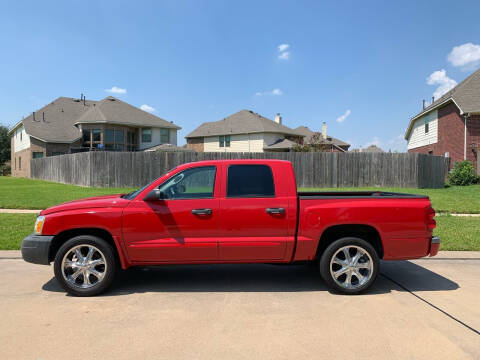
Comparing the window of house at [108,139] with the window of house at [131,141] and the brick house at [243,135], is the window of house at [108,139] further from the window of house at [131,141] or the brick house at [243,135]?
the brick house at [243,135]

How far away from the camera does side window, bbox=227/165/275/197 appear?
498 cm

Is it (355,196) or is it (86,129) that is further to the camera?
(86,129)

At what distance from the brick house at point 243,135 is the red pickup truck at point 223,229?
3681 cm

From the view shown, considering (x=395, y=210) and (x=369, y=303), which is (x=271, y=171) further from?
(x=369, y=303)

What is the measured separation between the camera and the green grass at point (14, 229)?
774 centimetres

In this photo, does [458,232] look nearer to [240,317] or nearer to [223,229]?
[223,229]

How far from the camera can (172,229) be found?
482 centimetres

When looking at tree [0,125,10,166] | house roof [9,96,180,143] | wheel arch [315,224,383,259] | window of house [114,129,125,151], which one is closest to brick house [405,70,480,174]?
wheel arch [315,224,383,259]

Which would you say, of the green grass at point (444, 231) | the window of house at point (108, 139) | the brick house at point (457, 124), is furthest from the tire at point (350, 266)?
the window of house at point (108, 139)

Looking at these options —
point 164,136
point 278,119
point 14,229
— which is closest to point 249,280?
point 14,229

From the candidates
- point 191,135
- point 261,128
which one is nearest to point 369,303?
point 261,128

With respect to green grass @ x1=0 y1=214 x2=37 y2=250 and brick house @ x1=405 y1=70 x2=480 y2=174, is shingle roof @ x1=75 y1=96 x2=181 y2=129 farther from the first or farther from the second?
green grass @ x1=0 y1=214 x2=37 y2=250

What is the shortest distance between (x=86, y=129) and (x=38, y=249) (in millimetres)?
34258

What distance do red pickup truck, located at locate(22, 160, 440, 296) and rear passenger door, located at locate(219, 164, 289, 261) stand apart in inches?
0.5
